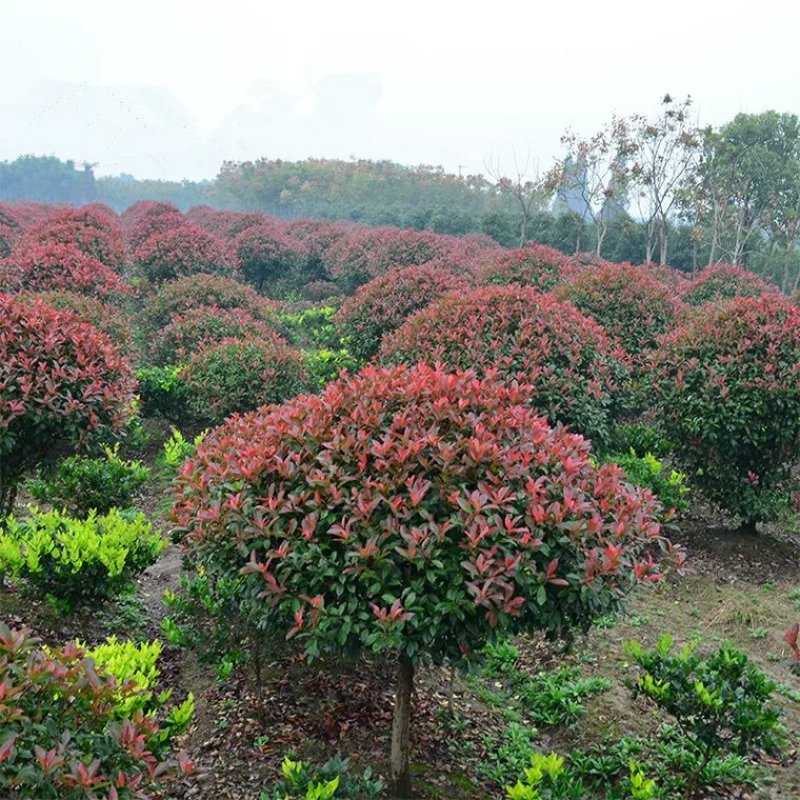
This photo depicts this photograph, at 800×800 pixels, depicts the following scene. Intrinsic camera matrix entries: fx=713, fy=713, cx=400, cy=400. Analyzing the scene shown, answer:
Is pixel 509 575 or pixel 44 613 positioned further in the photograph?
pixel 44 613

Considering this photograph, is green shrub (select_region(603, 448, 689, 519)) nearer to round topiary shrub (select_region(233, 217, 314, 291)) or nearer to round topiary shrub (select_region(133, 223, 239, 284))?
round topiary shrub (select_region(133, 223, 239, 284))

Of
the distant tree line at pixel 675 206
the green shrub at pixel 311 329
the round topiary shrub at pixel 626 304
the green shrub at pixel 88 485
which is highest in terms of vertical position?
the distant tree line at pixel 675 206

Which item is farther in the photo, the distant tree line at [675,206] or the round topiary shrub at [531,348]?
the distant tree line at [675,206]

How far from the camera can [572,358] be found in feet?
21.1

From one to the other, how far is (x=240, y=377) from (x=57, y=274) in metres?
4.50

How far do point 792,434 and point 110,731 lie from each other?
6.07 m

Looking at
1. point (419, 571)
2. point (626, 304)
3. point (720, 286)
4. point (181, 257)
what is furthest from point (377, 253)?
point (419, 571)

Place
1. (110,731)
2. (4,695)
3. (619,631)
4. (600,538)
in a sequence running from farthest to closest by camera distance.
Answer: (619,631), (600,538), (110,731), (4,695)

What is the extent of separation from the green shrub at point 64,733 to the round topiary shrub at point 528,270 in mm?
9780

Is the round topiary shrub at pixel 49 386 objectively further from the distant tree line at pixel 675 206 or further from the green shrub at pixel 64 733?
the distant tree line at pixel 675 206

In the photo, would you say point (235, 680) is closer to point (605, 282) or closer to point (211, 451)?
point (211, 451)

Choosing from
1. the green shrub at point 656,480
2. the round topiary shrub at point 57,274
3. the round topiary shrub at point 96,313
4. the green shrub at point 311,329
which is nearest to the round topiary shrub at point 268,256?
the green shrub at point 311,329

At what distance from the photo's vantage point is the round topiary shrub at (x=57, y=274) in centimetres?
1048

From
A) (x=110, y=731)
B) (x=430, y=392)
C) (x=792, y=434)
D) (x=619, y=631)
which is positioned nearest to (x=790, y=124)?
(x=792, y=434)
